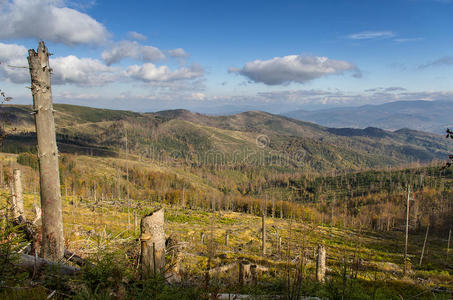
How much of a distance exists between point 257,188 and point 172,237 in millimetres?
175244

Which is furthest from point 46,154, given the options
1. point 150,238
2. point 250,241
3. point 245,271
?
point 250,241

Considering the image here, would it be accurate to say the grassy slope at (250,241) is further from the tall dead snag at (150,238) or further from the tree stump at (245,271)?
the tall dead snag at (150,238)

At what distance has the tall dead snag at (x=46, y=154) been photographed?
19.9 ft

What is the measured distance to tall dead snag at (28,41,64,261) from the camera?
239 inches

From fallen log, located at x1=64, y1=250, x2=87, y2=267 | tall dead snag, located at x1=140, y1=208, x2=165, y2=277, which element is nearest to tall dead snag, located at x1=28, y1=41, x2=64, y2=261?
fallen log, located at x1=64, y1=250, x2=87, y2=267

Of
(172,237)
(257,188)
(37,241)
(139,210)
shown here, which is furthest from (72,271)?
(257,188)

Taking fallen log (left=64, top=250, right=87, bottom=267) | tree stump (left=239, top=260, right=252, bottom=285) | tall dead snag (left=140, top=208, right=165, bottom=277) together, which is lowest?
tree stump (left=239, top=260, right=252, bottom=285)

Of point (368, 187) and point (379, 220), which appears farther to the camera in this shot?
point (368, 187)

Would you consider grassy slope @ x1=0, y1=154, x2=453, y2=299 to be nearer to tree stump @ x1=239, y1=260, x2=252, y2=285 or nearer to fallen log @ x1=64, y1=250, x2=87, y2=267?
fallen log @ x1=64, y1=250, x2=87, y2=267

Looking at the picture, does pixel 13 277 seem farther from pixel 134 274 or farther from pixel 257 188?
pixel 257 188

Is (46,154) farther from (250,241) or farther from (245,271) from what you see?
(250,241)

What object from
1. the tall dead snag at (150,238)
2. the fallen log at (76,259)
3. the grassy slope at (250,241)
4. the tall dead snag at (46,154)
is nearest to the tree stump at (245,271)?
the grassy slope at (250,241)

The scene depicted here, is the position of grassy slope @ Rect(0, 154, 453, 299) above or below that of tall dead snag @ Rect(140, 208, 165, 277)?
below

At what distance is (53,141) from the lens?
663 cm
